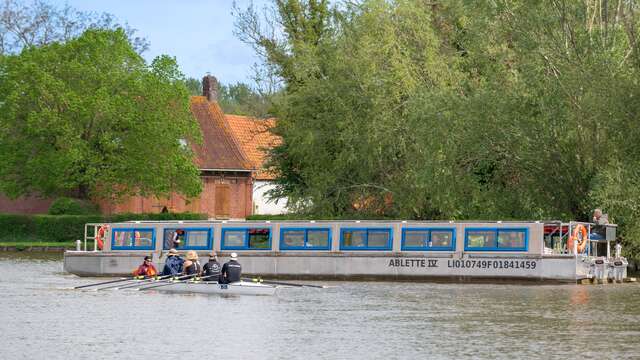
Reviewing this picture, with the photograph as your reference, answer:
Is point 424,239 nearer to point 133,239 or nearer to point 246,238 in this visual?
point 246,238

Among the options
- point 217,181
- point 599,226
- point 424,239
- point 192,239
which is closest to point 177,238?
point 192,239

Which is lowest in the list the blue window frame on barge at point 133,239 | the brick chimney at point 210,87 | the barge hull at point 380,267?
the barge hull at point 380,267

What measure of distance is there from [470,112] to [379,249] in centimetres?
698

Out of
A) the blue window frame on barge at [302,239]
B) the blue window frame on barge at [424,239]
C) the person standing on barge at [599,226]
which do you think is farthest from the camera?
the blue window frame on barge at [302,239]

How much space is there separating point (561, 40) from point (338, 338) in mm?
25809

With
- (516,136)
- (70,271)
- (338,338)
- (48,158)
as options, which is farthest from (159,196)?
(338,338)

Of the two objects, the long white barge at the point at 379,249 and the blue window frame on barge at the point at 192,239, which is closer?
the long white barge at the point at 379,249

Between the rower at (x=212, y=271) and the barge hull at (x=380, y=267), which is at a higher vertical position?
the barge hull at (x=380, y=267)

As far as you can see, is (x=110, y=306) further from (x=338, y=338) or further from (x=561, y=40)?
(x=561, y=40)

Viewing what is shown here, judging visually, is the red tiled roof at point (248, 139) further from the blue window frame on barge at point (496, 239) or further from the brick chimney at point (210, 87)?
the blue window frame on barge at point (496, 239)

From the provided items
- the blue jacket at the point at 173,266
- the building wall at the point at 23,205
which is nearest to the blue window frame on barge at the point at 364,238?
the blue jacket at the point at 173,266

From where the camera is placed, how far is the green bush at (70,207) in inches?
3007

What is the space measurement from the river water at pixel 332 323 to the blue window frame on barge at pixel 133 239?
23.1 ft

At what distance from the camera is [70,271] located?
5216cm
